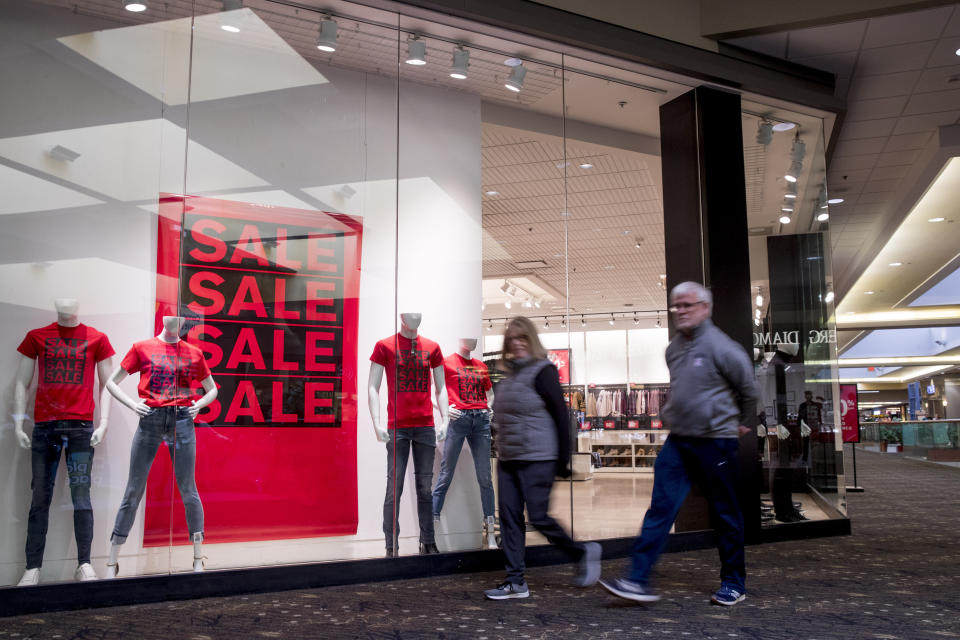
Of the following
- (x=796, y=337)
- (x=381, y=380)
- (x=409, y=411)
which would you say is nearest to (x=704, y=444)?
(x=409, y=411)

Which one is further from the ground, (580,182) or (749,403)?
(580,182)

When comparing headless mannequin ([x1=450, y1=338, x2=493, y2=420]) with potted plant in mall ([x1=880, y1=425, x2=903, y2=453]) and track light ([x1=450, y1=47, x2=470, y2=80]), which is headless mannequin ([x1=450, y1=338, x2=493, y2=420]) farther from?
potted plant in mall ([x1=880, y1=425, x2=903, y2=453])

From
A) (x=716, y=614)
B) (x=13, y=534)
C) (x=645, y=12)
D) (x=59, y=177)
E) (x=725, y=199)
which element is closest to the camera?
(x=716, y=614)

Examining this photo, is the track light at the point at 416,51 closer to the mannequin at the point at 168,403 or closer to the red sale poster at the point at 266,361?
the red sale poster at the point at 266,361

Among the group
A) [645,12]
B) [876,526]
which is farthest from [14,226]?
[876,526]

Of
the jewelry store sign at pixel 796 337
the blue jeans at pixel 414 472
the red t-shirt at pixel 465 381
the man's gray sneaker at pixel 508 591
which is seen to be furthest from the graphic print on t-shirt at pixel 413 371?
the jewelry store sign at pixel 796 337

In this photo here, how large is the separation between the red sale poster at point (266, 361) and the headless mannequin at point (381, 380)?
0.36 feet

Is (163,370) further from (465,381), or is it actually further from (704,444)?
(704,444)

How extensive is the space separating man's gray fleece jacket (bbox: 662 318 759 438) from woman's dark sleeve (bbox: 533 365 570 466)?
1.57ft

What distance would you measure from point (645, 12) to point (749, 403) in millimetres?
3131

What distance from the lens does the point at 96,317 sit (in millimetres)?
4129

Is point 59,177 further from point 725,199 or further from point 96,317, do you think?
point 725,199

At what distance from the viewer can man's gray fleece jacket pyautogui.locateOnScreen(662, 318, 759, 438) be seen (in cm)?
355

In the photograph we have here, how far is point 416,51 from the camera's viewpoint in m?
5.05
